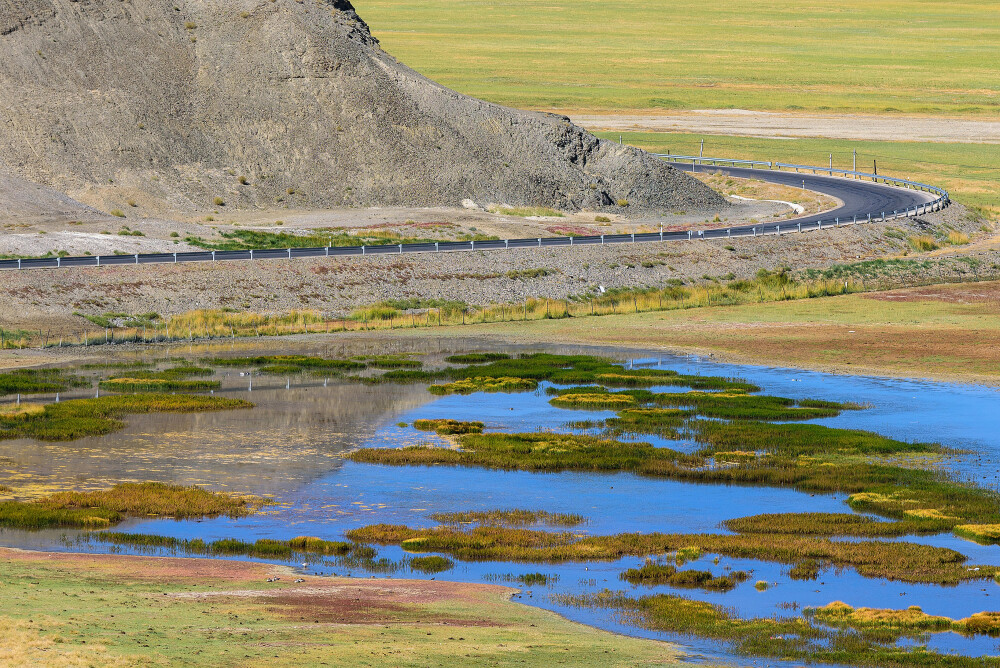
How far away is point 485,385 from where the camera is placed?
69938 mm

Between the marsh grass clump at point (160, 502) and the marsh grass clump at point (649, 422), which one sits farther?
the marsh grass clump at point (649, 422)

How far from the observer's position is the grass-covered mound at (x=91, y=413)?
57.0 metres

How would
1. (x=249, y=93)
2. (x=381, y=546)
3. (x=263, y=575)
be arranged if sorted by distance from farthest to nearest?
(x=249, y=93)
(x=381, y=546)
(x=263, y=575)

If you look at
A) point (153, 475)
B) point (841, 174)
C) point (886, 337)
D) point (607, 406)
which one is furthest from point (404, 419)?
point (841, 174)

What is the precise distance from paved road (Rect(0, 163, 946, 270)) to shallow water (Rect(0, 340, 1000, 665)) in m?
24.7

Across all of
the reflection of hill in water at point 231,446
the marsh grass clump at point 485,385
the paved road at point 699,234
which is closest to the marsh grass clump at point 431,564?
the reflection of hill in water at point 231,446

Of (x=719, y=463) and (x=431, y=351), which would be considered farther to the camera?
(x=431, y=351)

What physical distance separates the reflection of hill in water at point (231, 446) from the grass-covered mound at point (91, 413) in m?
0.88

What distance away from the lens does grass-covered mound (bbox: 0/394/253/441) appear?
187ft

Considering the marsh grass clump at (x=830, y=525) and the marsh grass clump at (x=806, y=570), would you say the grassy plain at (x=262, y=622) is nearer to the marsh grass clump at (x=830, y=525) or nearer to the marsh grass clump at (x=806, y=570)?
the marsh grass clump at (x=806, y=570)

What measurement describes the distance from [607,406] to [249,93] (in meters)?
76.3

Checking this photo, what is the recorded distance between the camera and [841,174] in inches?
6265

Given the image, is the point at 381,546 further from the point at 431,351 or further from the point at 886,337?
the point at 886,337

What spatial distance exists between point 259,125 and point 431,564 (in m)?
96.2
